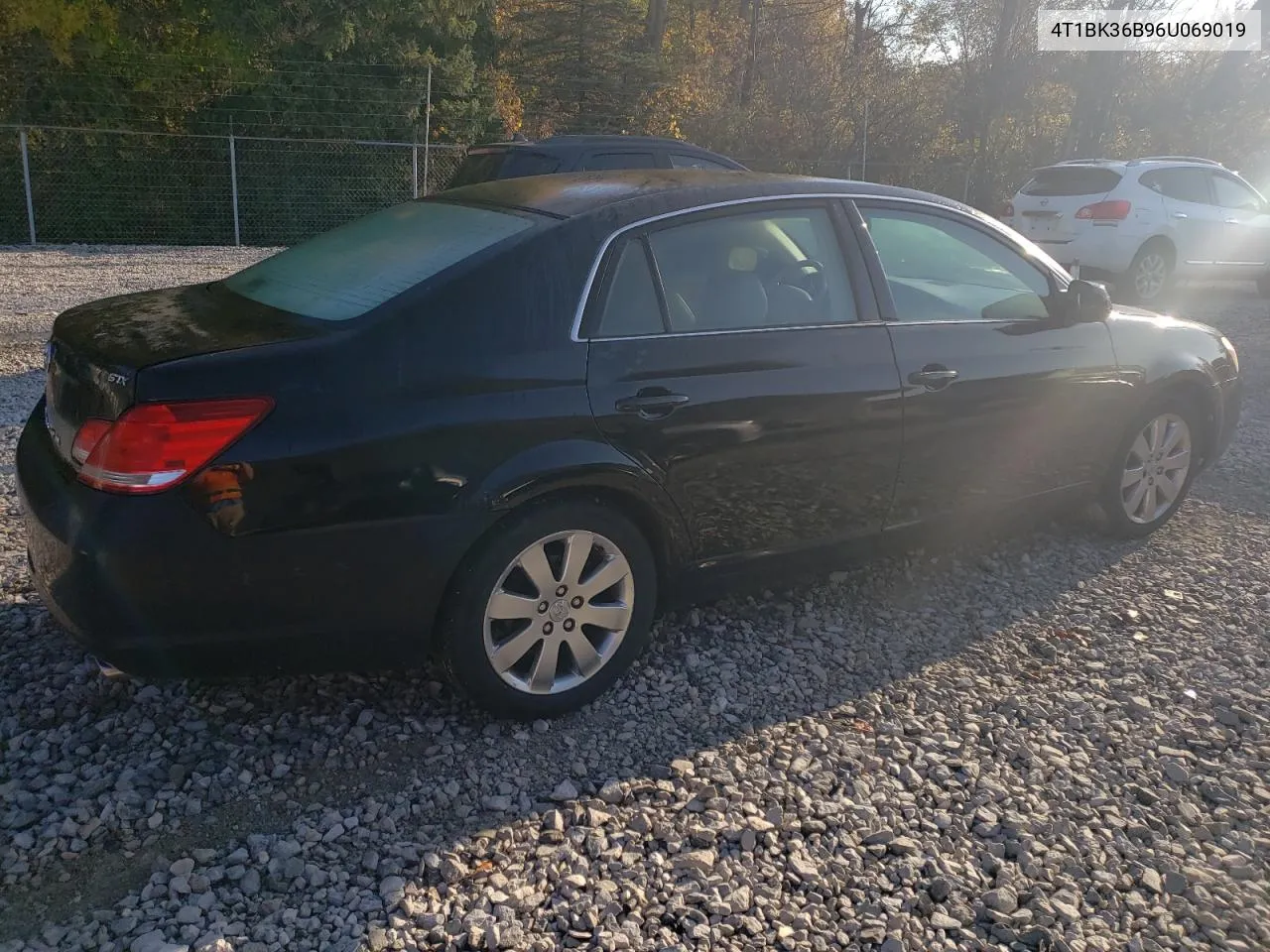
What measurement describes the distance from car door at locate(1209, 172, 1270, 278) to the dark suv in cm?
770

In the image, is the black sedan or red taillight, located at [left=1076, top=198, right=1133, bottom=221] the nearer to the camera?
the black sedan

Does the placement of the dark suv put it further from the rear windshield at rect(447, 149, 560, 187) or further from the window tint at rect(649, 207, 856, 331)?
the window tint at rect(649, 207, 856, 331)

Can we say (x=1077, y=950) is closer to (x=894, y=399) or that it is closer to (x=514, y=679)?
(x=514, y=679)

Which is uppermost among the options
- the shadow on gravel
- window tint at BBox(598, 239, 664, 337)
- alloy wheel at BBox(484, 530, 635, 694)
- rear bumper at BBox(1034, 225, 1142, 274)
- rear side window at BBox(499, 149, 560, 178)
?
rear side window at BBox(499, 149, 560, 178)

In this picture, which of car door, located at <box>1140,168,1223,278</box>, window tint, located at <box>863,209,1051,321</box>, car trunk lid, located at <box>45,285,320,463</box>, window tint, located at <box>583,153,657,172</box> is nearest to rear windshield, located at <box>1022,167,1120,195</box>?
car door, located at <box>1140,168,1223,278</box>

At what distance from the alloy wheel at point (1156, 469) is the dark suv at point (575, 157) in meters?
4.54

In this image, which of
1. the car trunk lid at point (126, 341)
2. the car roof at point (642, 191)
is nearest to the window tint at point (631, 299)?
the car roof at point (642, 191)

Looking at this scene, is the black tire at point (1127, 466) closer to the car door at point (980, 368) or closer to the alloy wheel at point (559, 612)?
the car door at point (980, 368)

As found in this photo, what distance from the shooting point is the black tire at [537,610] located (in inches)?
124

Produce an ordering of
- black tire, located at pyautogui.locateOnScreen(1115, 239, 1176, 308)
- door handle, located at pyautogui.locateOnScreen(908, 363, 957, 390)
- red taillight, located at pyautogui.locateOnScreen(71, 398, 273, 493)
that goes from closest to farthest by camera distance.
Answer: red taillight, located at pyautogui.locateOnScreen(71, 398, 273, 493) < door handle, located at pyautogui.locateOnScreen(908, 363, 957, 390) < black tire, located at pyautogui.locateOnScreen(1115, 239, 1176, 308)

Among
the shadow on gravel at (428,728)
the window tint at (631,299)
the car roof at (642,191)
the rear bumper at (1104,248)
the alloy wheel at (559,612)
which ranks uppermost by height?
the car roof at (642,191)

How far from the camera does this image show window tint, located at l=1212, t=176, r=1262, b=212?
14.0 m

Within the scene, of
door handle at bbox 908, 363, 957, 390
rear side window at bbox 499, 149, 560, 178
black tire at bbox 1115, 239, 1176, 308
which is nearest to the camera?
door handle at bbox 908, 363, 957, 390

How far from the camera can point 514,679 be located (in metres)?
3.33
